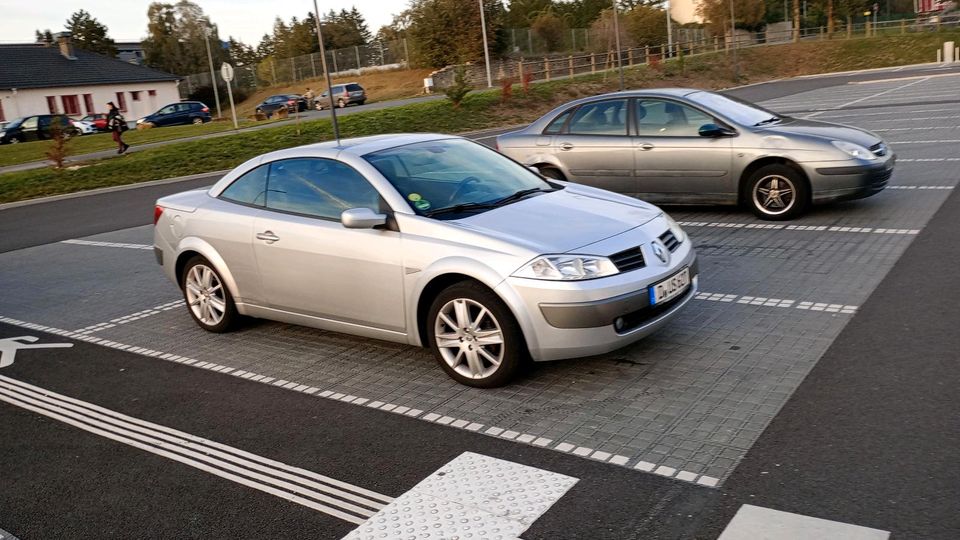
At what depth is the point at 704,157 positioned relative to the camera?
9898mm

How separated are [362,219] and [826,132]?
6136mm

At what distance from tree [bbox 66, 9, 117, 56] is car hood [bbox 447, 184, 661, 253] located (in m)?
97.8

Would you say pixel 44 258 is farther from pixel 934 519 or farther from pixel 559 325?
pixel 934 519

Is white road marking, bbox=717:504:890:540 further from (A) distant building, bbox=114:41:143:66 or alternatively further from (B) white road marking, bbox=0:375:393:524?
(A) distant building, bbox=114:41:143:66

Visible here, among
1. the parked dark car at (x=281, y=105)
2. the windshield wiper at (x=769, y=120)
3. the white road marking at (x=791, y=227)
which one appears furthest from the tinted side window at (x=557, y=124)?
the parked dark car at (x=281, y=105)

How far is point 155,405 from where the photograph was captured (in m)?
5.69

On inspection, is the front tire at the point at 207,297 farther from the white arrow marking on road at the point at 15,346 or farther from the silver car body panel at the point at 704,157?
the silver car body panel at the point at 704,157

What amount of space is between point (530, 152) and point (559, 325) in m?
6.44

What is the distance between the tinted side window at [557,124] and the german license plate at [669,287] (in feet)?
18.6

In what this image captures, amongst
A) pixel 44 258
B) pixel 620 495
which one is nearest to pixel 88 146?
pixel 44 258

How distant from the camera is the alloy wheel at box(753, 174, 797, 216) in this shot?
31.3ft

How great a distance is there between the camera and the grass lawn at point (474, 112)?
22938mm

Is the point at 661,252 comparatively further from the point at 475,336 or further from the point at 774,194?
the point at 774,194

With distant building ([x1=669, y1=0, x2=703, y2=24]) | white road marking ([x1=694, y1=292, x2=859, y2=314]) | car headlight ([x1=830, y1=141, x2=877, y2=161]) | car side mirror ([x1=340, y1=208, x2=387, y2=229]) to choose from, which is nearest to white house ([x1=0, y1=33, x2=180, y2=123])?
car headlight ([x1=830, y1=141, x2=877, y2=161])
